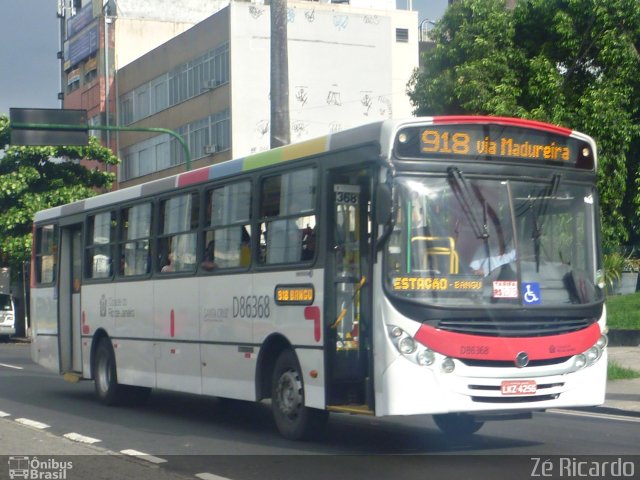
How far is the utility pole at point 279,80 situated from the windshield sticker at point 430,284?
369 inches

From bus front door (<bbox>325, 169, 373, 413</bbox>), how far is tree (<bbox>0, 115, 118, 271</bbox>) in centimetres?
3350

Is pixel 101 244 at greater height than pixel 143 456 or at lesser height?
greater

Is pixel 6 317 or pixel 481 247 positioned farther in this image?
pixel 6 317

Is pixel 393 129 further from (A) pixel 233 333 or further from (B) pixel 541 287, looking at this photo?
(A) pixel 233 333

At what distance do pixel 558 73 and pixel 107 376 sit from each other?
45.0ft

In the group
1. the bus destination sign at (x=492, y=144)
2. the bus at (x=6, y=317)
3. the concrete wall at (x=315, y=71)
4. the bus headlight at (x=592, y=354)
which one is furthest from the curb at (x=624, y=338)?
the bus at (x=6, y=317)

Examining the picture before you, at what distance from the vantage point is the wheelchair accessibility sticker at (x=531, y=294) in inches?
412

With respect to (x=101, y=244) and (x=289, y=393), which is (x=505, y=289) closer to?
(x=289, y=393)

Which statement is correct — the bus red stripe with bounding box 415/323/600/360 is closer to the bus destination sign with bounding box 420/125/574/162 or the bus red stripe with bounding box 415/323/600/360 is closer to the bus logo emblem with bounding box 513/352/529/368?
the bus logo emblem with bounding box 513/352/529/368

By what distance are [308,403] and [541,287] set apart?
2.55 metres

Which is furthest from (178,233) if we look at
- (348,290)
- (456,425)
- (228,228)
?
(456,425)

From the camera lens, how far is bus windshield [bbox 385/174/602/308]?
405 inches

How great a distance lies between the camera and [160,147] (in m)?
52.6

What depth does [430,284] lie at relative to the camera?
33.6ft
